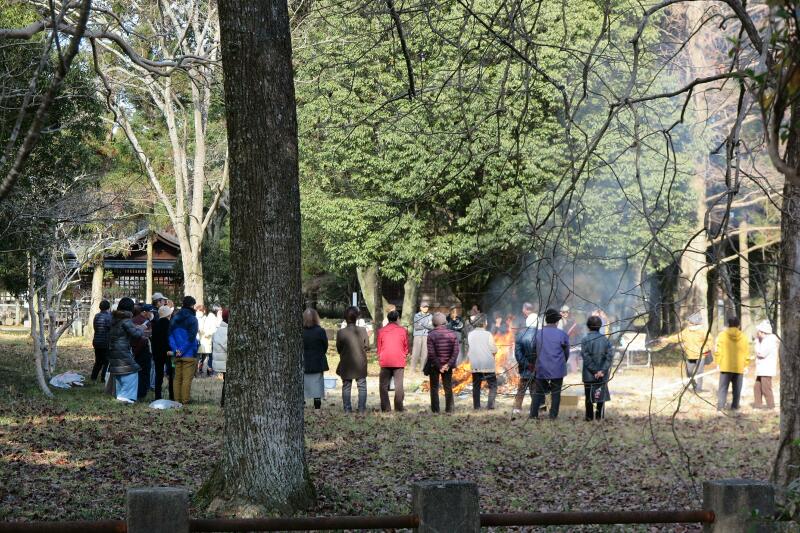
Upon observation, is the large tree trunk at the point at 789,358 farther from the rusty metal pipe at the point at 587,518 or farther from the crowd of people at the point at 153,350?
the crowd of people at the point at 153,350

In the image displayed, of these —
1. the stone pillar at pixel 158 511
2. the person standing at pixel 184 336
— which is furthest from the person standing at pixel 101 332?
the stone pillar at pixel 158 511

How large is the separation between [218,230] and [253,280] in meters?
38.7

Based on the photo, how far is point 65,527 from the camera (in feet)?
12.9

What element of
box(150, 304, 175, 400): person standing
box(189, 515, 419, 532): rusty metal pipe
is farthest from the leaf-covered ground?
box(189, 515, 419, 532): rusty metal pipe

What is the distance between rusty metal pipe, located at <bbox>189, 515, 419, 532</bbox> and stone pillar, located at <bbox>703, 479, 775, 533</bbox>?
1.51 metres

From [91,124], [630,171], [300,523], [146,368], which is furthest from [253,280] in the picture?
[630,171]

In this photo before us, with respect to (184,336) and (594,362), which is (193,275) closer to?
(184,336)

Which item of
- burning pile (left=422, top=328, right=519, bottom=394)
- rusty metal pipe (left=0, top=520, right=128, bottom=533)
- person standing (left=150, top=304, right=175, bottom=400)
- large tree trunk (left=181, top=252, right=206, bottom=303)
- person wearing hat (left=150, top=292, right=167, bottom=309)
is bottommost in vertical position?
burning pile (left=422, top=328, right=519, bottom=394)

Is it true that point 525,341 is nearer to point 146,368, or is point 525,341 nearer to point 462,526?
point 146,368

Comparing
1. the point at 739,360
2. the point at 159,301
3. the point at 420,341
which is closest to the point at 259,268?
the point at 739,360

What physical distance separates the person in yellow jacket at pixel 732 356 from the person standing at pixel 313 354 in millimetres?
7113

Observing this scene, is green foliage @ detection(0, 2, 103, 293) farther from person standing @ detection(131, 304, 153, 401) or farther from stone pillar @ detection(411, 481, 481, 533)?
stone pillar @ detection(411, 481, 481, 533)

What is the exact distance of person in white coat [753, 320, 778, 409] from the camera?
17.9 metres

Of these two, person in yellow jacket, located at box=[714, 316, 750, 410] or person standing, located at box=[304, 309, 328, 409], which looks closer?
person standing, located at box=[304, 309, 328, 409]
